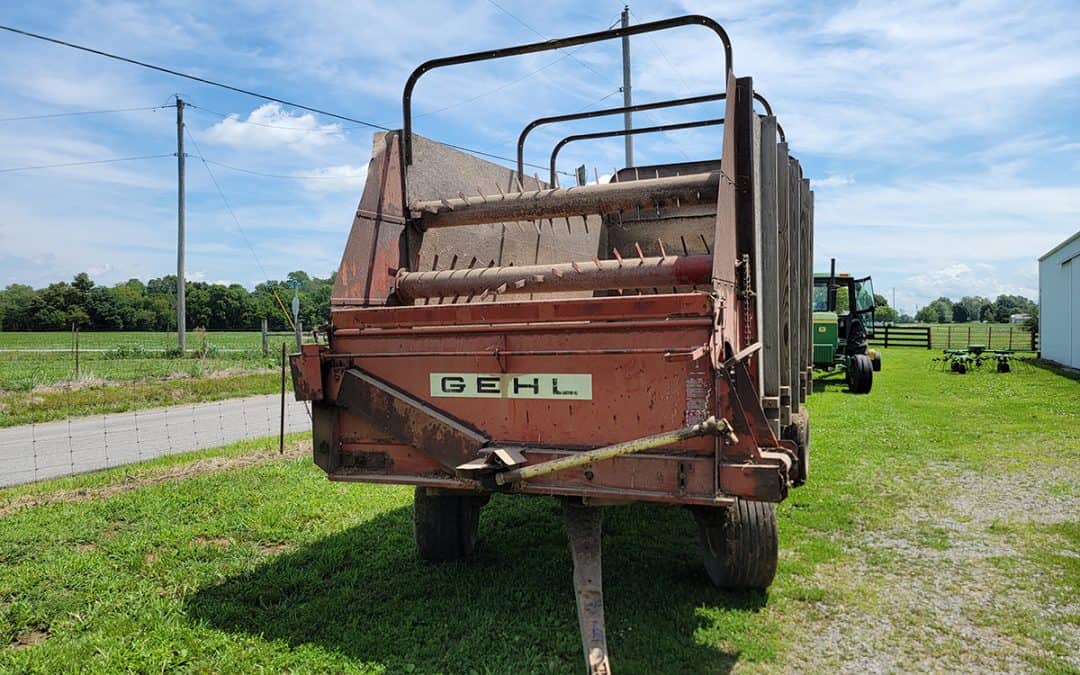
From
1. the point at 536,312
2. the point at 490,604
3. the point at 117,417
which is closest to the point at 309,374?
the point at 536,312

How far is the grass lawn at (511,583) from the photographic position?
3506 millimetres

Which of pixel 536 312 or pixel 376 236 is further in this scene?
pixel 376 236

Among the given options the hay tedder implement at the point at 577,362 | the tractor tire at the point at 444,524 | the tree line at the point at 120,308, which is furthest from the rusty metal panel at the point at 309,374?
Result: the tree line at the point at 120,308

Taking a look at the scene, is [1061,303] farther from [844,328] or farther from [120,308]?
[120,308]

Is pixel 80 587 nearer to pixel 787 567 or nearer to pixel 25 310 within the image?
pixel 787 567

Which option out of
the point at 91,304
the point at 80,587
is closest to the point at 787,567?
the point at 80,587

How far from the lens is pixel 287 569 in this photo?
472 centimetres

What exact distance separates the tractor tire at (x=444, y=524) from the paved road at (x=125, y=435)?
19.4ft

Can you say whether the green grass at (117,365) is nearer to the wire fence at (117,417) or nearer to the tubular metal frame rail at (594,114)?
the wire fence at (117,417)

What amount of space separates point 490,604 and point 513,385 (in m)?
1.43

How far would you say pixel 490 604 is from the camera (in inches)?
160

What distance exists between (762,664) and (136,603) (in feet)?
11.0

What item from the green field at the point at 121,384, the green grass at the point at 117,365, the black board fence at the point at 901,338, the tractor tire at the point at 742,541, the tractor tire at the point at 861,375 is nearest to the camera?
the tractor tire at the point at 742,541

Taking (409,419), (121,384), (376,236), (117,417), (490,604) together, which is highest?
(376,236)
